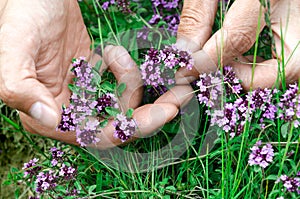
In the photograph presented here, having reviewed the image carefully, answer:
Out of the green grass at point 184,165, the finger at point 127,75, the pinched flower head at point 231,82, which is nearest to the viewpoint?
the green grass at point 184,165

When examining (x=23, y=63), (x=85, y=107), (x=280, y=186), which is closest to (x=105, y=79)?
(x=85, y=107)

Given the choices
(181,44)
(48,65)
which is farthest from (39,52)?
(181,44)

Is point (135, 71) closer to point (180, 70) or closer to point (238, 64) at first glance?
point (180, 70)

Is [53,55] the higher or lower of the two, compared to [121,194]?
higher

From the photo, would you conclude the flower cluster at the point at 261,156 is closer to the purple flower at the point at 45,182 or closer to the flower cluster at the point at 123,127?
the flower cluster at the point at 123,127

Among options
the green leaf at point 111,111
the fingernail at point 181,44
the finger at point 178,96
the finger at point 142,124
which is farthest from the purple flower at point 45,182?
the fingernail at point 181,44

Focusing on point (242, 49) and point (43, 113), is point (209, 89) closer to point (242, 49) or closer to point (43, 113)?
point (242, 49)
